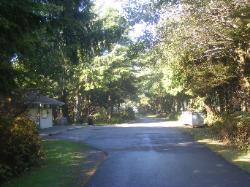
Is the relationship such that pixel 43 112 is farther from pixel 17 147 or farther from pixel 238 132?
pixel 17 147

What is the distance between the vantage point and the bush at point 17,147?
1366 cm

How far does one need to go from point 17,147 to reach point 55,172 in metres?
1.53

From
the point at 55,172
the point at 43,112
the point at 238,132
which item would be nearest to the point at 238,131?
the point at 238,132

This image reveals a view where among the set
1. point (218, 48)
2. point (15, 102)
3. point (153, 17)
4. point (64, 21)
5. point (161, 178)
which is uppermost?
point (153, 17)

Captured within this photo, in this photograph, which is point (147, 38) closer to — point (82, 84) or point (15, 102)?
point (15, 102)

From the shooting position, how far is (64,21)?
34.2 ft

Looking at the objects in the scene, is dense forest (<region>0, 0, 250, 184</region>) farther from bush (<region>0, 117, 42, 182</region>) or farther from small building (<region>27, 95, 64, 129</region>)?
small building (<region>27, 95, 64, 129</region>)

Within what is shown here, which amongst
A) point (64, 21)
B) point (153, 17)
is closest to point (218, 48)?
point (153, 17)

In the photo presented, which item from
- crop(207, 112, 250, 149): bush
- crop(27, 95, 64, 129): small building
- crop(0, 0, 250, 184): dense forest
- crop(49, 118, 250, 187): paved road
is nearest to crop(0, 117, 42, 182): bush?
crop(0, 0, 250, 184): dense forest

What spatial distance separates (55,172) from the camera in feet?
46.7

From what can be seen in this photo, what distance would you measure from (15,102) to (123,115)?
58.2 meters

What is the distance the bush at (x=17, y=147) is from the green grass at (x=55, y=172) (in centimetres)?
34

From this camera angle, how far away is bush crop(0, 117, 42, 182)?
13662 mm

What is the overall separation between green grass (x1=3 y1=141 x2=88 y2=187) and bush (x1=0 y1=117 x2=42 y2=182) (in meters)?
0.34
